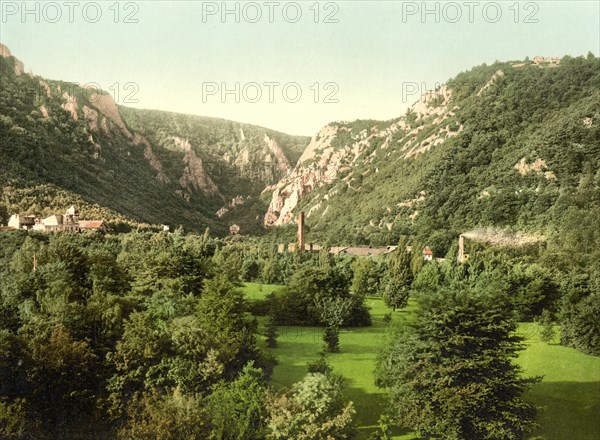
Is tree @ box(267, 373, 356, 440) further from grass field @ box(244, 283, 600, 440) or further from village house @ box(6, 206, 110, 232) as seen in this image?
village house @ box(6, 206, 110, 232)

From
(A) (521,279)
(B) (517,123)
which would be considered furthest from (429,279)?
(B) (517,123)

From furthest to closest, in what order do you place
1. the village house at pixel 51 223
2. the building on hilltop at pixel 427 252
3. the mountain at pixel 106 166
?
1. the building on hilltop at pixel 427 252
2. the mountain at pixel 106 166
3. the village house at pixel 51 223

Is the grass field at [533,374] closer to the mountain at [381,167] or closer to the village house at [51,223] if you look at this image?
the mountain at [381,167]

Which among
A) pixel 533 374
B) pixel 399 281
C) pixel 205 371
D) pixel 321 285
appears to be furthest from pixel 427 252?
pixel 205 371

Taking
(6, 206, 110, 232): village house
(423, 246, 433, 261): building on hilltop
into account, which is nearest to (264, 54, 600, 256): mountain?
(423, 246, 433, 261): building on hilltop

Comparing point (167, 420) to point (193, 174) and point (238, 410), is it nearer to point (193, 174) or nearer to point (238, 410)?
point (238, 410)

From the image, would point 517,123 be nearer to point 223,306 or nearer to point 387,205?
point 387,205

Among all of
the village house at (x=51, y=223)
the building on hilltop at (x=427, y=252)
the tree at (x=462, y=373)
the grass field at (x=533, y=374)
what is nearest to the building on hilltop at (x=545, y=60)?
the building on hilltop at (x=427, y=252)
